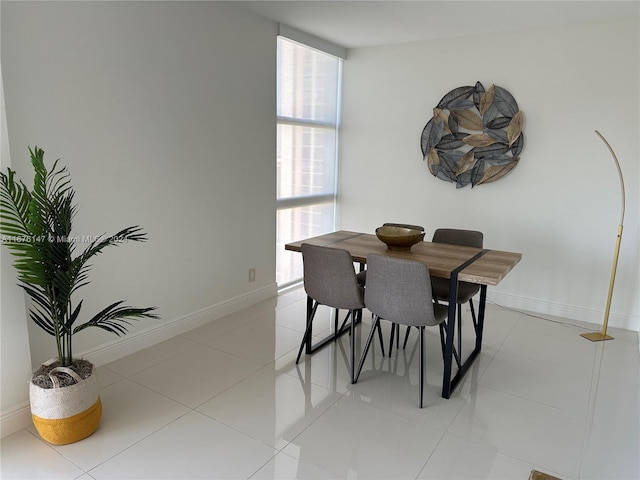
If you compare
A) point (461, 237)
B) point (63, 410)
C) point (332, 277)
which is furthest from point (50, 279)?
point (461, 237)

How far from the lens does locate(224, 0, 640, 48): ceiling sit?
3.25m

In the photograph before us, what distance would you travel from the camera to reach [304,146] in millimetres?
4645

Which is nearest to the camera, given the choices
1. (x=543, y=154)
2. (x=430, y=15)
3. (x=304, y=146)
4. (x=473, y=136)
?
(x=430, y=15)

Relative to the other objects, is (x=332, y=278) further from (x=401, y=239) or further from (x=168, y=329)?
(x=168, y=329)

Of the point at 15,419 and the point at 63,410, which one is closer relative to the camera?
the point at 63,410

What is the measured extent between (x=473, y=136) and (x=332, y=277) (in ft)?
7.51

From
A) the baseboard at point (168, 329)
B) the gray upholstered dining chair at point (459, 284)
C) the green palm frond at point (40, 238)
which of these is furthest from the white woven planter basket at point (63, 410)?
the gray upholstered dining chair at point (459, 284)

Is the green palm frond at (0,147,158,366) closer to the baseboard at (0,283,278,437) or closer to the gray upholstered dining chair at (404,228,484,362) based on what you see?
the baseboard at (0,283,278,437)

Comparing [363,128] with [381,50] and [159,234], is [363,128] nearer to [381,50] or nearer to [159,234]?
[381,50]

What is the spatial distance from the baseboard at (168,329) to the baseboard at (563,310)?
2256mm

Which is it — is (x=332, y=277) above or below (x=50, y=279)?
below

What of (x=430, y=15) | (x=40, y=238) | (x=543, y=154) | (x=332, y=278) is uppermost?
(x=430, y=15)

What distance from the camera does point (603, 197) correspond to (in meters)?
3.74

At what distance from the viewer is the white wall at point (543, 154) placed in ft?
11.9
